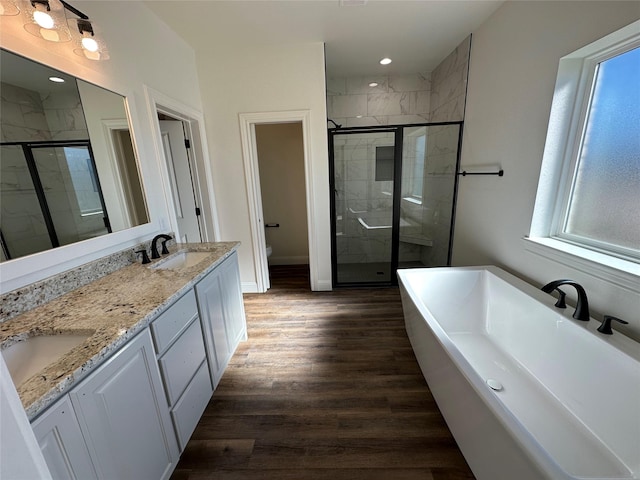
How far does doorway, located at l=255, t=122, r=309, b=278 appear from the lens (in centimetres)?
386

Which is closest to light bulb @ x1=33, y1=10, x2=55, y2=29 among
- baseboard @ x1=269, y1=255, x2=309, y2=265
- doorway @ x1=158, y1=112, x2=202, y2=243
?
doorway @ x1=158, y1=112, x2=202, y2=243

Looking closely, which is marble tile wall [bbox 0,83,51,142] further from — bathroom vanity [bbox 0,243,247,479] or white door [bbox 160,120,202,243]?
white door [bbox 160,120,202,243]

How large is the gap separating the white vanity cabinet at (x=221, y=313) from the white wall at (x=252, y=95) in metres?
1.24

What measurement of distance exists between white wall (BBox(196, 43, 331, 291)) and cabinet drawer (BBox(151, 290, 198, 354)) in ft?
5.72

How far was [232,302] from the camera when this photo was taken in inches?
82.2

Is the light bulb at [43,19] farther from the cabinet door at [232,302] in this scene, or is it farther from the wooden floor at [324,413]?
the wooden floor at [324,413]

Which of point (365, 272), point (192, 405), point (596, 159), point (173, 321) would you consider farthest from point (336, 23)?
point (192, 405)

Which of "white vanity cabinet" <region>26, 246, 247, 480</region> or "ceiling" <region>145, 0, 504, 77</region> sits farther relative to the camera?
"ceiling" <region>145, 0, 504, 77</region>

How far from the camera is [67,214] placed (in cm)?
137

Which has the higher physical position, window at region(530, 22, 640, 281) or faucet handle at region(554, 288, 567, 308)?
window at region(530, 22, 640, 281)

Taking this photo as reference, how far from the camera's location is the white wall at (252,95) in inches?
103

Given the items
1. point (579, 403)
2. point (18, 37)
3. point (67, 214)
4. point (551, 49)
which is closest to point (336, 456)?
point (579, 403)

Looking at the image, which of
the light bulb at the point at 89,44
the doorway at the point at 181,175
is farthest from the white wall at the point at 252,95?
the light bulb at the point at 89,44

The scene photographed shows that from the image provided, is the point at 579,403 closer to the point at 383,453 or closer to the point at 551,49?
the point at 383,453
